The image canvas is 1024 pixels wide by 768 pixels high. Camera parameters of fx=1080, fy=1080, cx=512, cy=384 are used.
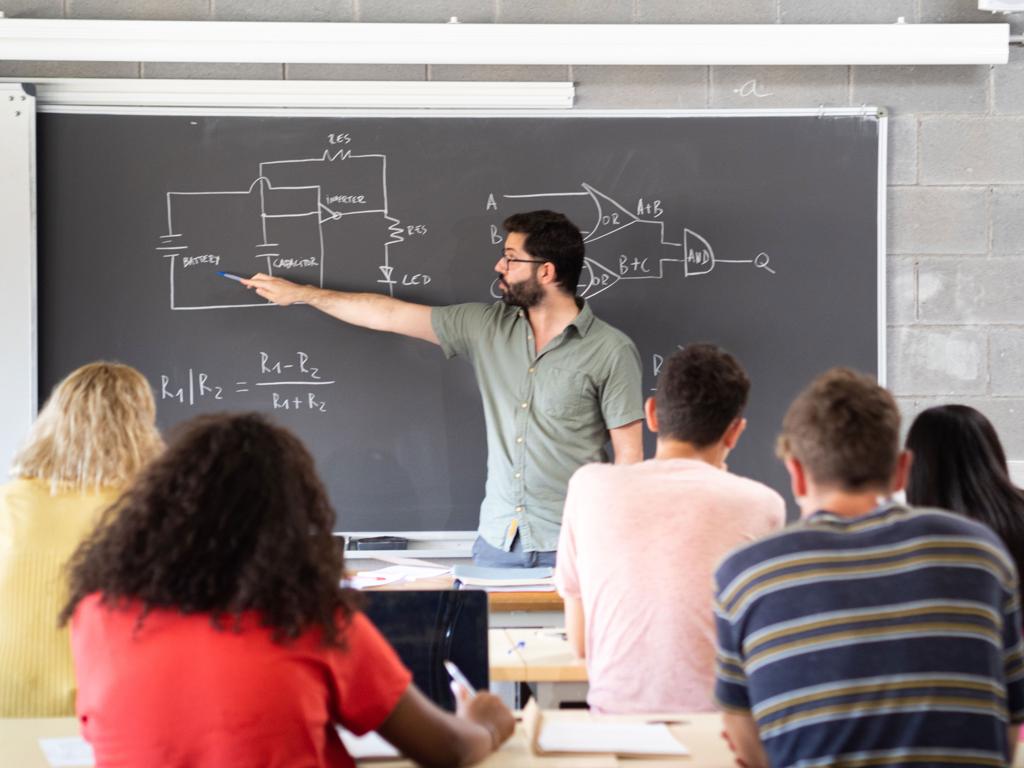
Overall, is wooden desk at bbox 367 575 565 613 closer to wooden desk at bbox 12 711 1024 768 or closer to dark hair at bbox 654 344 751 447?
dark hair at bbox 654 344 751 447

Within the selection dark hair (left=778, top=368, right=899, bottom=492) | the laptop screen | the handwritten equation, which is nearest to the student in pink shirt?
the laptop screen

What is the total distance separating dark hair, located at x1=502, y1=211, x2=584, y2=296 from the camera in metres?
3.72

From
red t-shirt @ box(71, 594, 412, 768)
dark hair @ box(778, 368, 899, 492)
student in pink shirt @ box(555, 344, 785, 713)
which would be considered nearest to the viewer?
red t-shirt @ box(71, 594, 412, 768)

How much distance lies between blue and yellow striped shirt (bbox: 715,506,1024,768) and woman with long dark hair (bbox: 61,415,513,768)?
1.65 feet

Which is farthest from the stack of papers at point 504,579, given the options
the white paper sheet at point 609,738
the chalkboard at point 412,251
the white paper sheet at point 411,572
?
the white paper sheet at point 609,738

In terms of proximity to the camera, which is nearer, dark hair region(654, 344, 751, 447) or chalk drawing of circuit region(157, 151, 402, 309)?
dark hair region(654, 344, 751, 447)

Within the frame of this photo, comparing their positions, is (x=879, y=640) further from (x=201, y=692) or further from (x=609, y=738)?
(x=201, y=692)

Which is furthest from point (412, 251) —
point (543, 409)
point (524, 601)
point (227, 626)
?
point (227, 626)

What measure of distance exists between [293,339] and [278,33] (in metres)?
1.09

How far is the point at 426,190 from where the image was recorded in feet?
13.1

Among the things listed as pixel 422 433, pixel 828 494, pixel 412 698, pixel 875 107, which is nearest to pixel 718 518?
pixel 828 494

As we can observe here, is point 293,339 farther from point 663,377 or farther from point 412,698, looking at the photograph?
point 412,698

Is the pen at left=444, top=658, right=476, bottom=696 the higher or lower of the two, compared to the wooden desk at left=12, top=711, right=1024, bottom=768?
higher

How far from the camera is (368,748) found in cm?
178
